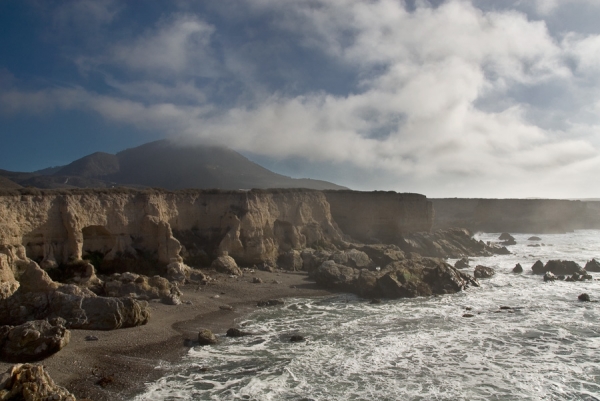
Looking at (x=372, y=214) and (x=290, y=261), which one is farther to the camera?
(x=372, y=214)

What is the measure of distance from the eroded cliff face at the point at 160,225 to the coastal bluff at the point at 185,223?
0.17 ft

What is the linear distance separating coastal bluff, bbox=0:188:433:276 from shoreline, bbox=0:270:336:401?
17.7ft

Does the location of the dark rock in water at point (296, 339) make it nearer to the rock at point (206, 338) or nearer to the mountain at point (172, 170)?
the rock at point (206, 338)

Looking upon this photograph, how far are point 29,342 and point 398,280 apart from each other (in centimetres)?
1857

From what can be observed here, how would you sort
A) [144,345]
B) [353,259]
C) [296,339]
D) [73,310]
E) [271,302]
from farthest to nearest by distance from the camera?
[353,259] < [271,302] < [296,339] < [73,310] < [144,345]

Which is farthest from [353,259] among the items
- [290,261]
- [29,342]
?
[29,342]

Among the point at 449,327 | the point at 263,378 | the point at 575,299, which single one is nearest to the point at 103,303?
the point at 263,378

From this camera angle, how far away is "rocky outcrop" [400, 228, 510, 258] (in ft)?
143

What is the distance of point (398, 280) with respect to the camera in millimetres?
25250

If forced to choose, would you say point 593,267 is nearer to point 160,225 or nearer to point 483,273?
point 483,273

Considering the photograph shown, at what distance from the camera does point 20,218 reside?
22.0 m

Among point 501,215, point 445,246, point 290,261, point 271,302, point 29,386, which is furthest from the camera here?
point 501,215

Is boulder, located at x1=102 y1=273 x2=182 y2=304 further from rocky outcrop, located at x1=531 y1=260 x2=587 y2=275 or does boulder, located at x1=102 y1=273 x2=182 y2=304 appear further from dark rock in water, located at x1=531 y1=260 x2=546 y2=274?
rocky outcrop, located at x1=531 y1=260 x2=587 y2=275

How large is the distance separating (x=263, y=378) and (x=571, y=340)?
1284 cm
